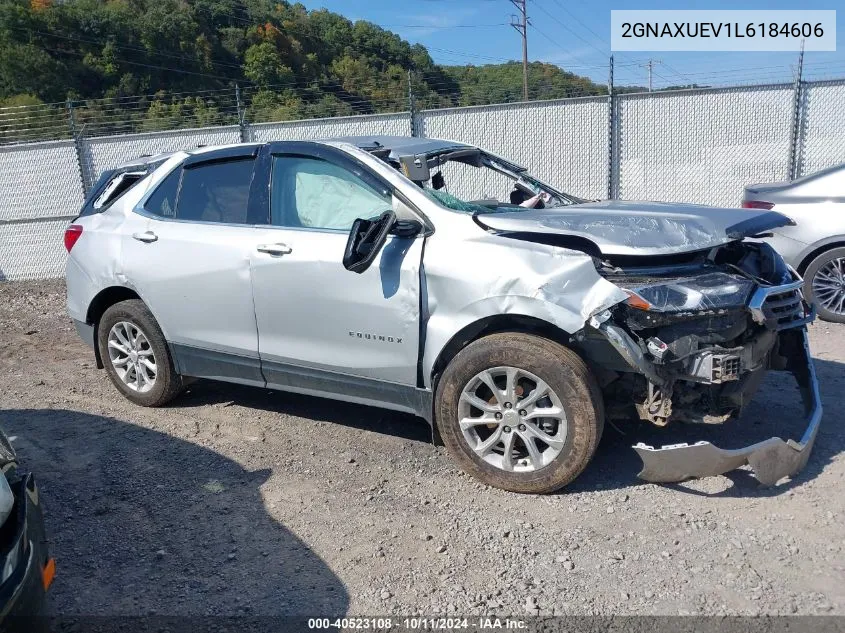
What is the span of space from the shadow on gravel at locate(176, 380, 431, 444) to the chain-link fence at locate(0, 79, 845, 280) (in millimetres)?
7097

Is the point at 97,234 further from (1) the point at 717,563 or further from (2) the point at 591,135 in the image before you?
(2) the point at 591,135

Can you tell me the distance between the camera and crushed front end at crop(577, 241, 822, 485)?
11.8 ft

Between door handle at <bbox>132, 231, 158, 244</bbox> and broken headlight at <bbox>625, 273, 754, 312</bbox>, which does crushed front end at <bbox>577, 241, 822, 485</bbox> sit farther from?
door handle at <bbox>132, 231, 158, 244</bbox>

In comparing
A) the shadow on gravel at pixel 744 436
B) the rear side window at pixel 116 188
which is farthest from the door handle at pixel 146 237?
the shadow on gravel at pixel 744 436

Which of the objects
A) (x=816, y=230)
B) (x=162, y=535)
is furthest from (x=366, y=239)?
(x=816, y=230)

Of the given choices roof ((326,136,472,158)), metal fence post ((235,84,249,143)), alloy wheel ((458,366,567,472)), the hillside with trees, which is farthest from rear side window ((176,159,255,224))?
the hillside with trees

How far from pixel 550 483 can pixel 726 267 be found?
4.81 ft

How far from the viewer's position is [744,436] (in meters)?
4.55

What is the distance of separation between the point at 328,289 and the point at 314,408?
4.44 feet

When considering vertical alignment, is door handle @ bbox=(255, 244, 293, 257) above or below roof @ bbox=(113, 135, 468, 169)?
below

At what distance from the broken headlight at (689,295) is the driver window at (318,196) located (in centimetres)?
149

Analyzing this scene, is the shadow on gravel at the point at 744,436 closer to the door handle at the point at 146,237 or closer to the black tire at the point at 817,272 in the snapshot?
the black tire at the point at 817,272

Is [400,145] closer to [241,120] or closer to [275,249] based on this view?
[275,249]

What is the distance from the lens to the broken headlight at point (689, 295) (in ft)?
11.7
